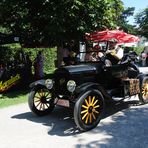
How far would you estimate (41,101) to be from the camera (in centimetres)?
808

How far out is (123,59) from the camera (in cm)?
871

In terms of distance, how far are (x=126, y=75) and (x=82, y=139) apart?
3228 millimetres

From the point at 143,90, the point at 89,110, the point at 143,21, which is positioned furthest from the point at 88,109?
the point at 143,21

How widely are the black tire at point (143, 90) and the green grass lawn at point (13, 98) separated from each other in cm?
388

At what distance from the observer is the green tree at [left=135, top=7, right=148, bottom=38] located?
44.8 m

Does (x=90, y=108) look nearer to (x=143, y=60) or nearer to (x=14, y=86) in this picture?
(x=14, y=86)

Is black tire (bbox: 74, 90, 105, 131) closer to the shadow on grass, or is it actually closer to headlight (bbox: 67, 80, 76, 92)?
the shadow on grass

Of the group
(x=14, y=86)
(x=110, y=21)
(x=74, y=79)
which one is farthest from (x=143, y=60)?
(x=74, y=79)

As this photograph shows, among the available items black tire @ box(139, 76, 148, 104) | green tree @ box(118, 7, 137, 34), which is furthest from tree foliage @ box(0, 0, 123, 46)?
green tree @ box(118, 7, 137, 34)

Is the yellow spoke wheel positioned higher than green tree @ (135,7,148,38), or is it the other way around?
green tree @ (135,7,148,38)

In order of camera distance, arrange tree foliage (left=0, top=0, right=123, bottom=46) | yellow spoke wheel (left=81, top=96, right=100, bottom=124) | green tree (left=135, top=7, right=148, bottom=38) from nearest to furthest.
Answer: yellow spoke wheel (left=81, top=96, right=100, bottom=124) < tree foliage (left=0, top=0, right=123, bottom=46) < green tree (left=135, top=7, right=148, bottom=38)

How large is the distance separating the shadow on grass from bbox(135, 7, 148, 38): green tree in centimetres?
3727

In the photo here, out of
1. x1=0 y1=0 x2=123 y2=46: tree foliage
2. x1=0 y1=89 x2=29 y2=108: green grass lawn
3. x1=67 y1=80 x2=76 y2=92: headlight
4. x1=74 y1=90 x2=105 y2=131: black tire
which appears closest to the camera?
x1=74 y1=90 x2=105 y2=131: black tire

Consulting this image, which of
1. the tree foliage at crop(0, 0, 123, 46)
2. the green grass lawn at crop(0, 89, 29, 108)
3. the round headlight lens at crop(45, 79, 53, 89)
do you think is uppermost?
the tree foliage at crop(0, 0, 123, 46)
